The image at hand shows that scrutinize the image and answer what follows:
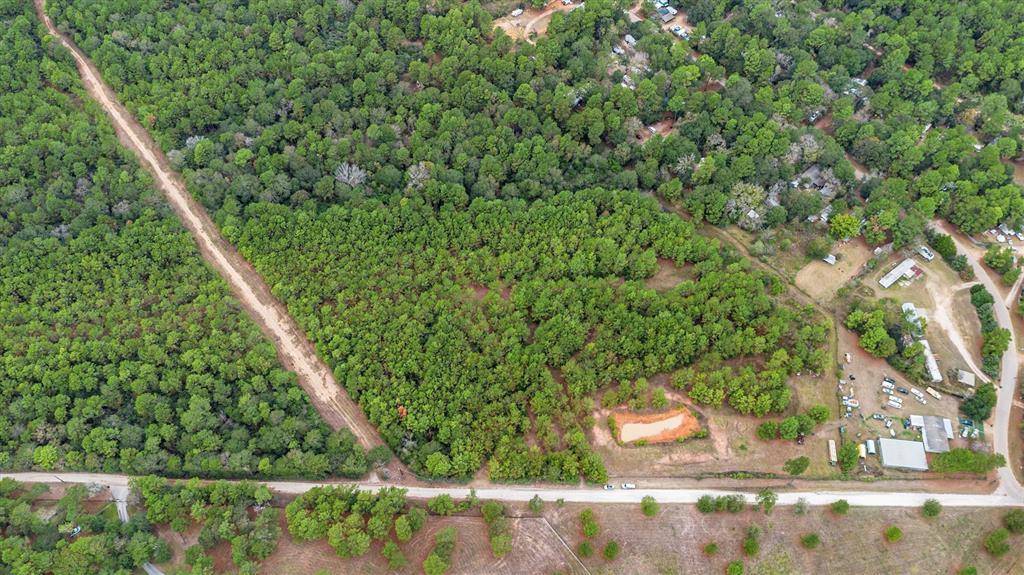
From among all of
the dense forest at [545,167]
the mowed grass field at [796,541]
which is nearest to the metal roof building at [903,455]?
the mowed grass field at [796,541]

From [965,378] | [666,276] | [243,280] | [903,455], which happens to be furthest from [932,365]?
[243,280]

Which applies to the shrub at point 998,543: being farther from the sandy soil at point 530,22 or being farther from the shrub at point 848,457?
the sandy soil at point 530,22

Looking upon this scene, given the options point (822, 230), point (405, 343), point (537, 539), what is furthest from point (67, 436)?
point (822, 230)

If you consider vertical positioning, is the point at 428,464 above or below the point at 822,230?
below

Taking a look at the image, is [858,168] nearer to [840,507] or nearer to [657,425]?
[840,507]

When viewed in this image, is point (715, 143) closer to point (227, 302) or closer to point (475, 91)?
point (475, 91)

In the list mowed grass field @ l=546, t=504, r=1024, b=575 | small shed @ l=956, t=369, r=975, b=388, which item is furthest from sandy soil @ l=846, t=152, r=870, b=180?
mowed grass field @ l=546, t=504, r=1024, b=575
